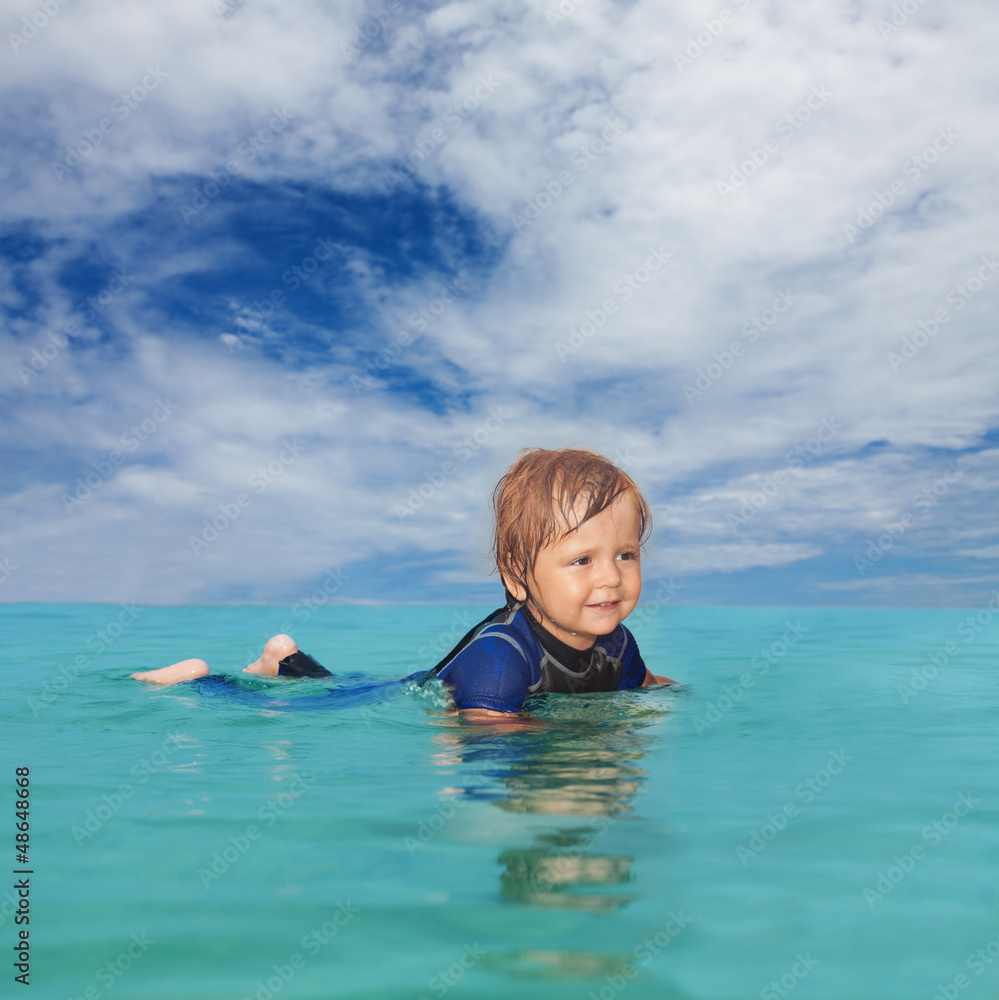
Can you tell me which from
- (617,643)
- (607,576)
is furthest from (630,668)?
(607,576)

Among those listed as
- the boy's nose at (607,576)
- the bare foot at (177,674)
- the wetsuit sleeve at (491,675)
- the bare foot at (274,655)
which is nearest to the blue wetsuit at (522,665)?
the wetsuit sleeve at (491,675)

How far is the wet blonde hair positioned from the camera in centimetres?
396

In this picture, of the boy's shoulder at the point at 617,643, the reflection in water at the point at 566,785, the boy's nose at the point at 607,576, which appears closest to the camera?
the reflection in water at the point at 566,785

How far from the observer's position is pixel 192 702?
478cm

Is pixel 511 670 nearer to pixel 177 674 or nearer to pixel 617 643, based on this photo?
pixel 617 643

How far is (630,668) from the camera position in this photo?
16.0 ft

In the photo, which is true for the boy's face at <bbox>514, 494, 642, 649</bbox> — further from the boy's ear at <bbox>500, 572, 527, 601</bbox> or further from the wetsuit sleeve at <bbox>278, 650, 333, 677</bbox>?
the wetsuit sleeve at <bbox>278, 650, 333, 677</bbox>

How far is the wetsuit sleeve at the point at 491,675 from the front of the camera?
382 cm

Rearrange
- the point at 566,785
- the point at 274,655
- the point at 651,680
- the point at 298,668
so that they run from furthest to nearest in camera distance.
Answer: the point at 274,655 < the point at 298,668 < the point at 651,680 < the point at 566,785

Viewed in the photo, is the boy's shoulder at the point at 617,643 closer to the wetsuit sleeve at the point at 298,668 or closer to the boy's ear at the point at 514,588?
the boy's ear at the point at 514,588

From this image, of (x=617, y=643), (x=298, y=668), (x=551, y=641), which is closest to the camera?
(x=551, y=641)

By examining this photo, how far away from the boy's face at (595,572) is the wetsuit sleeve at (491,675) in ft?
1.03

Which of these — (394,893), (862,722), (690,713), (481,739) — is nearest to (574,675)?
(690,713)

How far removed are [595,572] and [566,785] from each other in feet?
4.95
